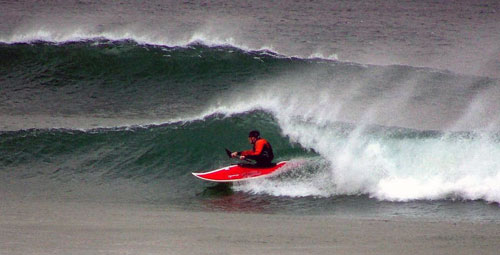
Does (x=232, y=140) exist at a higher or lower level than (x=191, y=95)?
lower

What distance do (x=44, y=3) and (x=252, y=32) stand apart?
10732 millimetres

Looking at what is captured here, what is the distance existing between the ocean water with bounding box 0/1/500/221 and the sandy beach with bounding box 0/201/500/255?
1100mm

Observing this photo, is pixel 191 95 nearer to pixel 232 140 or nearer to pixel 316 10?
pixel 232 140

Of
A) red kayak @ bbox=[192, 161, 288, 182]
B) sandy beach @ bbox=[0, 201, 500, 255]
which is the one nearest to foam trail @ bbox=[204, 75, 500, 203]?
red kayak @ bbox=[192, 161, 288, 182]

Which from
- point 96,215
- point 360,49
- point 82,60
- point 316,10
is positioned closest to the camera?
point 96,215

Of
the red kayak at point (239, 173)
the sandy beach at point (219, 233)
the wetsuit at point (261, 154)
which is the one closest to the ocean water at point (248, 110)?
the red kayak at point (239, 173)

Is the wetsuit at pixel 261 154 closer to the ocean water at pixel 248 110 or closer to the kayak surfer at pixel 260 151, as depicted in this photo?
the kayak surfer at pixel 260 151

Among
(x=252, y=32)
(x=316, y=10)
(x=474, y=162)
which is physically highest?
(x=316, y=10)

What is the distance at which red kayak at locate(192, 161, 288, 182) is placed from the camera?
14.5 meters

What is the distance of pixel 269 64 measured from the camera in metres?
24.0

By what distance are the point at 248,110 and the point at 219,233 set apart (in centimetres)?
798

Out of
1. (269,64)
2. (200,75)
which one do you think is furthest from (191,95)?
(269,64)

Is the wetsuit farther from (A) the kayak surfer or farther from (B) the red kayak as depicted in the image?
(B) the red kayak

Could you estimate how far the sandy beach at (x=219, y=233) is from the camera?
9.26m
